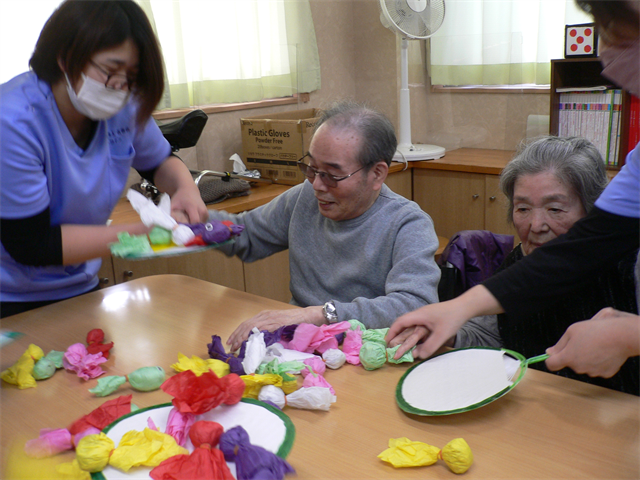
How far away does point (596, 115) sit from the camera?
2.94m

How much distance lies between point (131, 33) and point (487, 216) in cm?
234

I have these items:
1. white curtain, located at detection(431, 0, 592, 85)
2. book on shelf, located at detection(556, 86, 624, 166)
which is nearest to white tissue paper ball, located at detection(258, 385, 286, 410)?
book on shelf, located at detection(556, 86, 624, 166)

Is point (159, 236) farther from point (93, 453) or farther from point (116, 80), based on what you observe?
point (93, 453)

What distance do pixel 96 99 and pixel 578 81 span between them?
2651mm

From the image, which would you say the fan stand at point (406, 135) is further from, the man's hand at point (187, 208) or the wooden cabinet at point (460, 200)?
the man's hand at point (187, 208)

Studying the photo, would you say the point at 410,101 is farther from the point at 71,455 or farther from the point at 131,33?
the point at 71,455

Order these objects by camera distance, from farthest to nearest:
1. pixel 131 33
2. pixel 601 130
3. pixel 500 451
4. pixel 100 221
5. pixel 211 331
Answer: pixel 601 130, pixel 100 221, pixel 211 331, pixel 131 33, pixel 500 451

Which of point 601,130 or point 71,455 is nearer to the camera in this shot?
point 71,455

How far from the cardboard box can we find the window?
23cm

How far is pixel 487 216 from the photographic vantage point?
3.18m

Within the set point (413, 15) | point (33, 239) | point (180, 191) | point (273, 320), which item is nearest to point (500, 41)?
Result: point (413, 15)

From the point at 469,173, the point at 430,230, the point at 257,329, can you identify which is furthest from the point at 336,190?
the point at 469,173

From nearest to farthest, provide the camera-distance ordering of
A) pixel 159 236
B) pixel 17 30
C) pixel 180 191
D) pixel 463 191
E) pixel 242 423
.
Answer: pixel 242 423 → pixel 159 236 → pixel 180 191 → pixel 17 30 → pixel 463 191

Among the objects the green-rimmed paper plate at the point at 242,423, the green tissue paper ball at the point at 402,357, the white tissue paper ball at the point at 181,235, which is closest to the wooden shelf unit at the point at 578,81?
the green tissue paper ball at the point at 402,357
